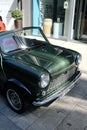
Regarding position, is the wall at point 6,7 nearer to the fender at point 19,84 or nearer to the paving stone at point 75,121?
the fender at point 19,84

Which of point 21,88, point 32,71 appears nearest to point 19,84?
point 21,88

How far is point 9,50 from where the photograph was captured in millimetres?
3340

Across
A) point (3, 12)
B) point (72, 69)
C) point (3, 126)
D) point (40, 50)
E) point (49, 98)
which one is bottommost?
point (3, 126)

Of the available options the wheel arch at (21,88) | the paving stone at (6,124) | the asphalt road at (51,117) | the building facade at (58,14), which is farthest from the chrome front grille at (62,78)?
the building facade at (58,14)

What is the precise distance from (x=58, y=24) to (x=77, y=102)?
203 inches

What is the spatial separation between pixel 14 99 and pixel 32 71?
0.76m

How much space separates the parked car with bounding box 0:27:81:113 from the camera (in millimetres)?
2785

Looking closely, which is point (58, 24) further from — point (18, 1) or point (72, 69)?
point (72, 69)

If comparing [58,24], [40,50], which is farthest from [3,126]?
[58,24]

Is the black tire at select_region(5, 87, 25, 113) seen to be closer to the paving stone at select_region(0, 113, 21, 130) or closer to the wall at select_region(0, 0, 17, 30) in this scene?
the paving stone at select_region(0, 113, 21, 130)

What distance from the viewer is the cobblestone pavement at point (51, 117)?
9.40 feet

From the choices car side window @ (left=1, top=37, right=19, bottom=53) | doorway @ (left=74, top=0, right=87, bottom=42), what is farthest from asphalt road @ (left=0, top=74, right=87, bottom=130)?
doorway @ (left=74, top=0, right=87, bottom=42)

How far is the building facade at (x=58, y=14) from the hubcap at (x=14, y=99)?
489 centimetres

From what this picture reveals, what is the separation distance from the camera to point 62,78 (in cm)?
314
